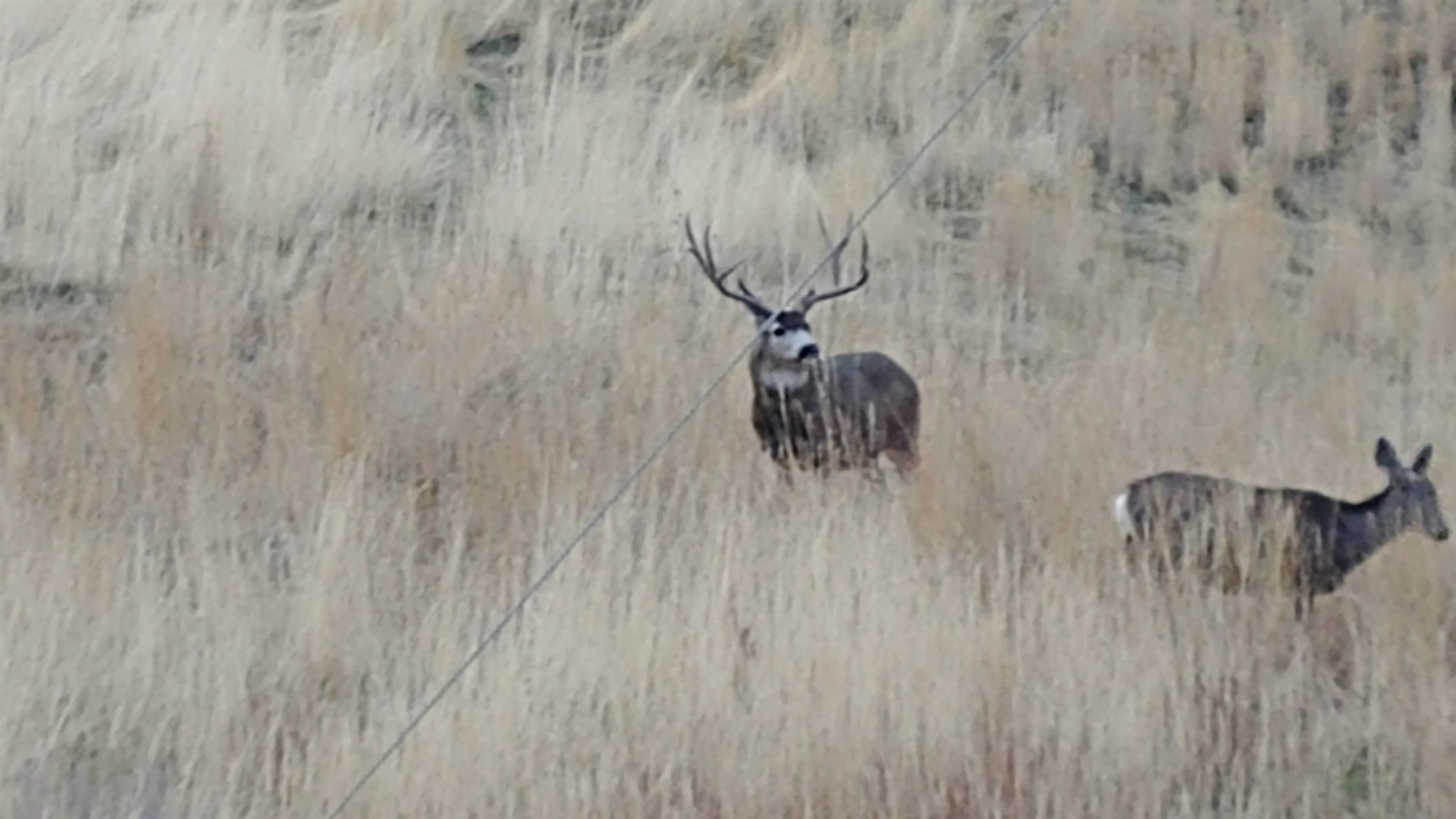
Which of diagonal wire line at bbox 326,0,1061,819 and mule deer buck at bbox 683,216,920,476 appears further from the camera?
mule deer buck at bbox 683,216,920,476

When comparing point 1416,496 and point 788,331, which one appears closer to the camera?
point 1416,496

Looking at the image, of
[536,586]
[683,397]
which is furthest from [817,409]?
[536,586]

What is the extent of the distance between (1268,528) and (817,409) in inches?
51.8

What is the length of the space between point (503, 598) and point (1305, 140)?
15.2 ft

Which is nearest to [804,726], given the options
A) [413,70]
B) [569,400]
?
[569,400]

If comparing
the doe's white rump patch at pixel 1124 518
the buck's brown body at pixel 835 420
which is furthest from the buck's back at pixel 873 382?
the doe's white rump patch at pixel 1124 518

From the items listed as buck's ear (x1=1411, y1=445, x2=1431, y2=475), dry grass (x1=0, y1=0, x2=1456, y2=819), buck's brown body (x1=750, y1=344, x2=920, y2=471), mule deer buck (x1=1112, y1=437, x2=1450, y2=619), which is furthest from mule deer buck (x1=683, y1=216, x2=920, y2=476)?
buck's ear (x1=1411, y1=445, x2=1431, y2=475)

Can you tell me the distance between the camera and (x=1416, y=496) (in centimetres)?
517

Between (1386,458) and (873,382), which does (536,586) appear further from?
(1386,458)

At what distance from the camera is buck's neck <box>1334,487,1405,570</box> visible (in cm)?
505

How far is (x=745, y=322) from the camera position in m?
6.62

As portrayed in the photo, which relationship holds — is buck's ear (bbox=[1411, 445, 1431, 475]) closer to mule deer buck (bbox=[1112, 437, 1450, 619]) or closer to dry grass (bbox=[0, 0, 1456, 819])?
mule deer buck (bbox=[1112, 437, 1450, 619])

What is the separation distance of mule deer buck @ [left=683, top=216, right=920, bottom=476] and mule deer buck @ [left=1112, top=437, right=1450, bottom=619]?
774mm

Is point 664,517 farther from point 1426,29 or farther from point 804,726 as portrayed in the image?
point 1426,29
